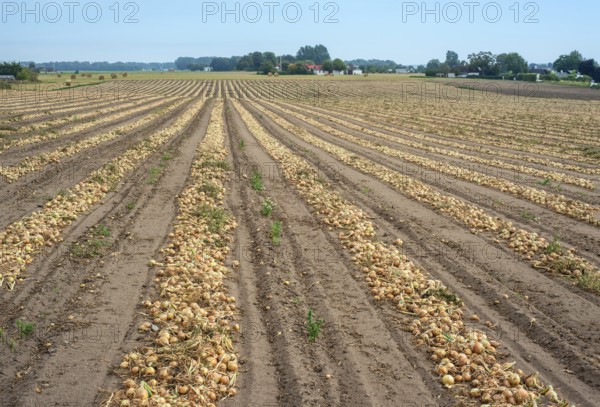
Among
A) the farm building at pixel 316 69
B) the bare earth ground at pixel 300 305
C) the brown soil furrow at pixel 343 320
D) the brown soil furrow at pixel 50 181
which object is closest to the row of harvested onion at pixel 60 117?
the brown soil furrow at pixel 50 181

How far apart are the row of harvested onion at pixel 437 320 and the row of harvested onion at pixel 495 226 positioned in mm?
2301

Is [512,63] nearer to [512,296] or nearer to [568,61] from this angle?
[568,61]

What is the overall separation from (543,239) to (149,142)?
1580 cm

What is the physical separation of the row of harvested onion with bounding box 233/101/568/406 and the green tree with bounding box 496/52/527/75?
140939 millimetres

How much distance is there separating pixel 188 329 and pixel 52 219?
5374 millimetres

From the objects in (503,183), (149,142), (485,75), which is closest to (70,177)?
(149,142)

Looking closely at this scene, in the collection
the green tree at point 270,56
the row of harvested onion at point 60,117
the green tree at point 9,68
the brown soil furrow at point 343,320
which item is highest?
the green tree at point 270,56

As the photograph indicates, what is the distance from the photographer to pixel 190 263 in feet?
26.5

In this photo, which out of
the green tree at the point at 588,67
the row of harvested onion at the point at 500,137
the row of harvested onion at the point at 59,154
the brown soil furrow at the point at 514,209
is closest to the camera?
the brown soil furrow at the point at 514,209

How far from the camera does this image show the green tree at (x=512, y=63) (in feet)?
447

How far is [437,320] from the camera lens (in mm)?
6664

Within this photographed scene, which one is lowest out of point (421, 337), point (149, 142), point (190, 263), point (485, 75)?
point (421, 337)

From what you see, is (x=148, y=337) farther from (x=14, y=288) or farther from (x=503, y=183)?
(x=503, y=183)

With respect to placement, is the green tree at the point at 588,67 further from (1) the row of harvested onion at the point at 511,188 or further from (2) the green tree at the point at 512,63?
(1) the row of harvested onion at the point at 511,188
